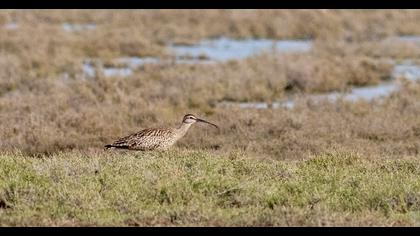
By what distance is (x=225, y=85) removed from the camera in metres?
22.6

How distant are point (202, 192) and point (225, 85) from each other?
12811mm

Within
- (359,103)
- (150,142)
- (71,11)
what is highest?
(150,142)

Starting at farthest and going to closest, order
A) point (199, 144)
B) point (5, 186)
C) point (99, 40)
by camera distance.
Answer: point (99, 40) → point (199, 144) → point (5, 186)

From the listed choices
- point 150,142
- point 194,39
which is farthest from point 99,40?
point 150,142

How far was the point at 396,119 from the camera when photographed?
17594mm

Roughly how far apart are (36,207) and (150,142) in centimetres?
364

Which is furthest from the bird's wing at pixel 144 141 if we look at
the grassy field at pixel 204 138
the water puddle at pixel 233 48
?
the water puddle at pixel 233 48

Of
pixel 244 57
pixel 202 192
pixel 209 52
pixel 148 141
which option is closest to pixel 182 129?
pixel 148 141

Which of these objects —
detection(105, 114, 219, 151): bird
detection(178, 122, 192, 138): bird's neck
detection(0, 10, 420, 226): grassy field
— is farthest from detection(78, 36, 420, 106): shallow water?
detection(105, 114, 219, 151): bird

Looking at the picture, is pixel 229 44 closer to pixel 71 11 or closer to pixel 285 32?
pixel 285 32

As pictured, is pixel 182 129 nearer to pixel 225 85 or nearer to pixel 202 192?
pixel 202 192

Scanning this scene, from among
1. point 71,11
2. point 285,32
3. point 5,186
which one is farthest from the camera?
point 71,11

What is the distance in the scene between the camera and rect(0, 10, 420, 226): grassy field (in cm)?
934

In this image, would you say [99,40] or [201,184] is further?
[99,40]
